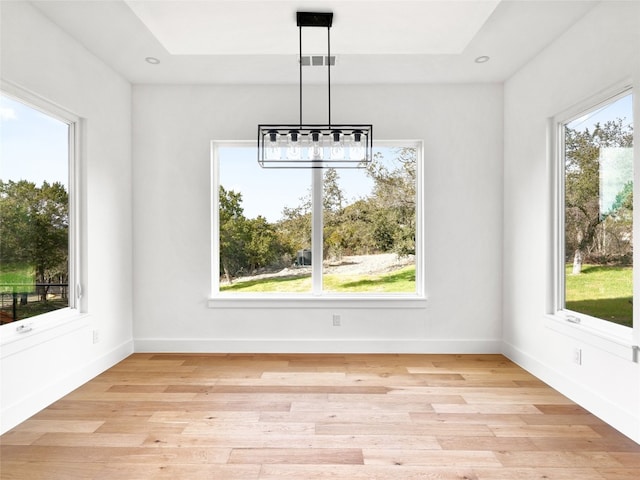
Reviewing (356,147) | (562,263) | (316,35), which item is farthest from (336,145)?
(562,263)

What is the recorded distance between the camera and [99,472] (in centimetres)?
201

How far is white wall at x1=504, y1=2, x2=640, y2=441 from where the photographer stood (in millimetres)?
2396

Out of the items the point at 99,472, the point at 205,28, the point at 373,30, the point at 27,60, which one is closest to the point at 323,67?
the point at 373,30

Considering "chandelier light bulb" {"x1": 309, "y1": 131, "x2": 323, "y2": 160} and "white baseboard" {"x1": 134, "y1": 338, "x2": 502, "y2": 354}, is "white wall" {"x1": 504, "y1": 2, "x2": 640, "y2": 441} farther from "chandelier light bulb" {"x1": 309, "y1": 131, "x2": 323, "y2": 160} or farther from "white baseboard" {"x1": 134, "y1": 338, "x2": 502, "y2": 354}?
"chandelier light bulb" {"x1": 309, "y1": 131, "x2": 323, "y2": 160}

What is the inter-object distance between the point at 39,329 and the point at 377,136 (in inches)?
128

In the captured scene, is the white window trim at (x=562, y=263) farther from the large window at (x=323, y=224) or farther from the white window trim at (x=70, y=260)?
the white window trim at (x=70, y=260)

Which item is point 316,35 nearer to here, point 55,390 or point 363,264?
point 363,264

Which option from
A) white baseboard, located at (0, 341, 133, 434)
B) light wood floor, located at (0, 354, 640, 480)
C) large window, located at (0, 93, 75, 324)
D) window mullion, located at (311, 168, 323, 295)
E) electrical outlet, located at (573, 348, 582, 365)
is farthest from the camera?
window mullion, located at (311, 168, 323, 295)

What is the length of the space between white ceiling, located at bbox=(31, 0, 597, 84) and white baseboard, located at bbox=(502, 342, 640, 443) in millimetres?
2576

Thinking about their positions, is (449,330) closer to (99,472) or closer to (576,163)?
(576,163)

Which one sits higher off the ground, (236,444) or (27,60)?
(27,60)

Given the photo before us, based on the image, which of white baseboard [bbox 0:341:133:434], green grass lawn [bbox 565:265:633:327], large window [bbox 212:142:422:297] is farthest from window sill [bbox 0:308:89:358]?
green grass lawn [bbox 565:265:633:327]

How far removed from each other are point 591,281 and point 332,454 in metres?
2.20

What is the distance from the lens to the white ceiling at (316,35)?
8.14 ft
